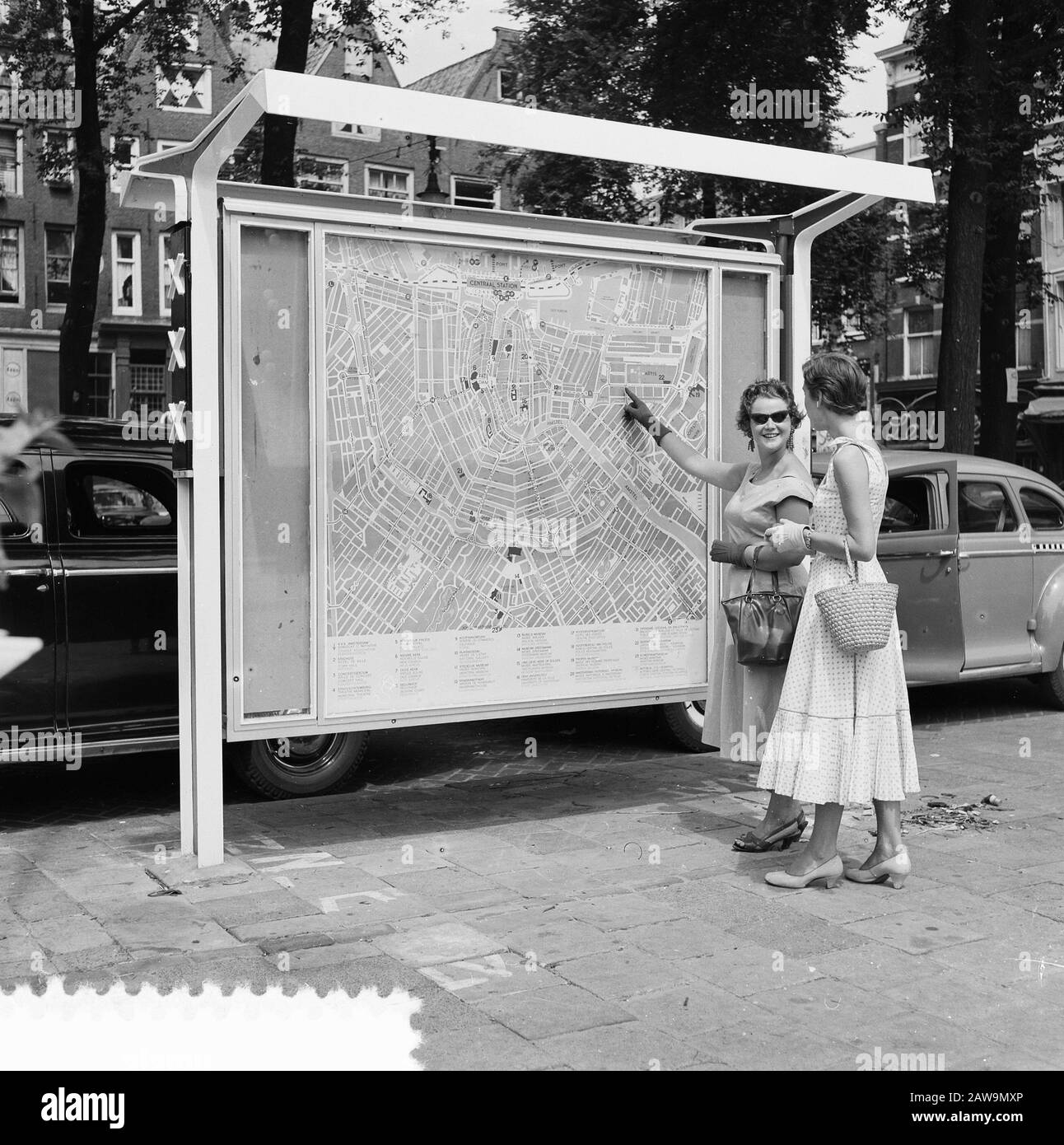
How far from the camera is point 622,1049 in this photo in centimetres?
396

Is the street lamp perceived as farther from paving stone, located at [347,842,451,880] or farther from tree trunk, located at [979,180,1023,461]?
paving stone, located at [347,842,451,880]

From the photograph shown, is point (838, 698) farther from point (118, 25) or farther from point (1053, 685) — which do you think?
point (118, 25)

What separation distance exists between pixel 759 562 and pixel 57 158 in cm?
1435

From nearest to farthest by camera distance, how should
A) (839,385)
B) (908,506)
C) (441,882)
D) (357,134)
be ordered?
1. (839,385)
2. (441,882)
3. (908,506)
4. (357,134)

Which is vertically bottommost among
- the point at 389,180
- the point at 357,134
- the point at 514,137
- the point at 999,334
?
the point at 514,137

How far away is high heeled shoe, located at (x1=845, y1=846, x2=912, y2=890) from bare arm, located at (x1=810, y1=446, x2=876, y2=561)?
4.17 ft

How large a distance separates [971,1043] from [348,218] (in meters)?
4.34

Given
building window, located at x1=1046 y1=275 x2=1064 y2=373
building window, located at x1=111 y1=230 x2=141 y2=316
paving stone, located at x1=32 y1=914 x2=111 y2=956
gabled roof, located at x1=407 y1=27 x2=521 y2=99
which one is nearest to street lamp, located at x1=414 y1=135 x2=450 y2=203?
paving stone, located at x1=32 y1=914 x2=111 y2=956

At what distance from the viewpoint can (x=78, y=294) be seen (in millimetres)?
16281

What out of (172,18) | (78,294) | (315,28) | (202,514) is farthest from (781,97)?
(202,514)

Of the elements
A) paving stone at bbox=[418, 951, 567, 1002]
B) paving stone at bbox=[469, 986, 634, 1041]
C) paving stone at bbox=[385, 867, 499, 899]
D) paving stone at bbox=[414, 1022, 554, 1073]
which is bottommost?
paving stone at bbox=[385, 867, 499, 899]

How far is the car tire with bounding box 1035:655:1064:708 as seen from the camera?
10.9 meters

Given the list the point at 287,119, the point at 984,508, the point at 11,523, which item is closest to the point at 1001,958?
the point at 11,523

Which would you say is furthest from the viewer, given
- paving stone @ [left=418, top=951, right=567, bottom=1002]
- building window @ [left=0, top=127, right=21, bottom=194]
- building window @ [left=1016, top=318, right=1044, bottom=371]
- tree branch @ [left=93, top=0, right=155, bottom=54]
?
building window @ [left=0, top=127, right=21, bottom=194]
